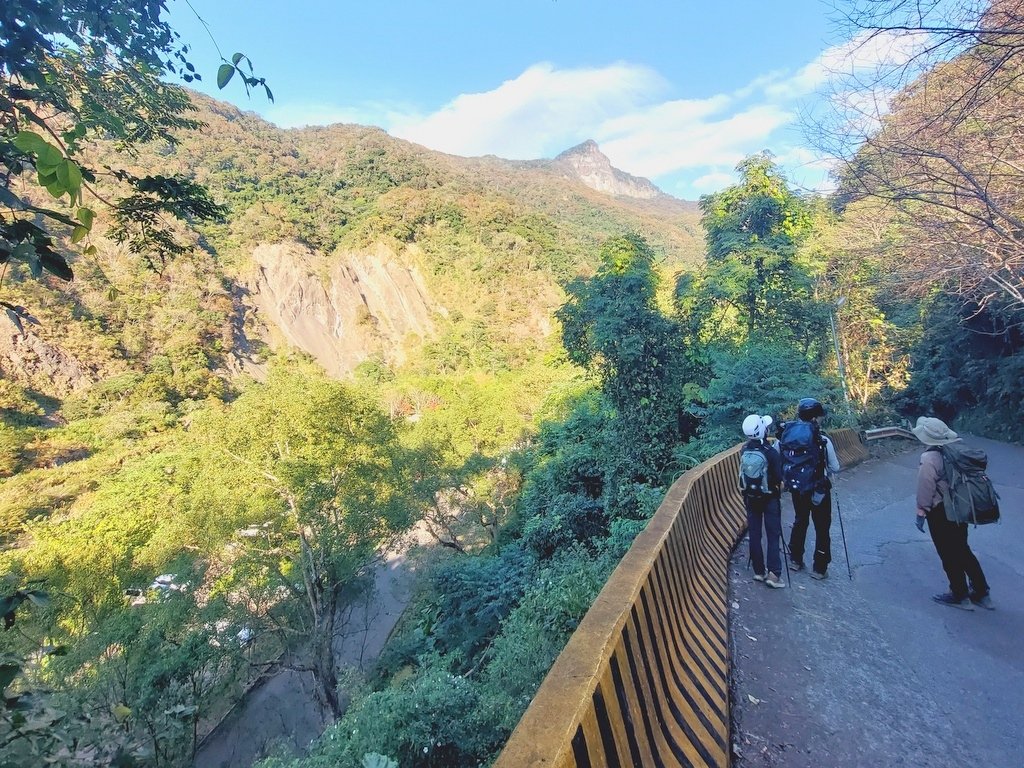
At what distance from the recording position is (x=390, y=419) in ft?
60.3

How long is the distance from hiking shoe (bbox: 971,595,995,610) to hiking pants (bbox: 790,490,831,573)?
0.96m

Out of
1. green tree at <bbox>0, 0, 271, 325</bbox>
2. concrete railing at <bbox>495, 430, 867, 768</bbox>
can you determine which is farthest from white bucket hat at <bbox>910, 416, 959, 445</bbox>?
green tree at <bbox>0, 0, 271, 325</bbox>

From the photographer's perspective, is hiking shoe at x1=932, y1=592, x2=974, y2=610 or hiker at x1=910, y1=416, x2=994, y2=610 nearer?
hiker at x1=910, y1=416, x2=994, y2=610

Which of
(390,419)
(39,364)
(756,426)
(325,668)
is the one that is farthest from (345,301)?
(756,426)

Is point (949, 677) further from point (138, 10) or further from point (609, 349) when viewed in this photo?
point (609, 349)

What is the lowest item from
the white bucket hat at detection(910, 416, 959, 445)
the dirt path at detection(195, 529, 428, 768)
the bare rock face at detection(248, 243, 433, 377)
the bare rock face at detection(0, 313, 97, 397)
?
the dirt path at detection(195, 529, 428, 768)

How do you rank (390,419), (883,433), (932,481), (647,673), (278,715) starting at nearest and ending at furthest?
(647,673) < (932,481) < (883,433) < (278,715) < (390,419)

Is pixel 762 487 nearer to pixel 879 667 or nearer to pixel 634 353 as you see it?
pixel 879 667

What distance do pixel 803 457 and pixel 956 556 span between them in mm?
1293

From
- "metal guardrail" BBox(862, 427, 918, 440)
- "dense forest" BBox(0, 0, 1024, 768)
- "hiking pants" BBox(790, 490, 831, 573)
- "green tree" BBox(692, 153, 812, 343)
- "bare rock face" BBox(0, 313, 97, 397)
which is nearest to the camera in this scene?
"dense forest" BBox(0, 0, 1024, 768)

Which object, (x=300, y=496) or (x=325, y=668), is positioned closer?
(x=325, y=668)

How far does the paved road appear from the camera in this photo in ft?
7.77

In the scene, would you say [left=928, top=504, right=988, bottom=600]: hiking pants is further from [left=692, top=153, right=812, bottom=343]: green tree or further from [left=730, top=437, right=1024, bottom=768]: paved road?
[left=692, top=153, right=812, bottom=343]: green tree

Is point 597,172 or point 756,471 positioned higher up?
point 597,172
